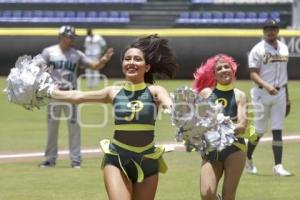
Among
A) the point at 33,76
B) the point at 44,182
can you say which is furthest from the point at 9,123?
the point at 33,76

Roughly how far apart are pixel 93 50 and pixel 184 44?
3.81 metres

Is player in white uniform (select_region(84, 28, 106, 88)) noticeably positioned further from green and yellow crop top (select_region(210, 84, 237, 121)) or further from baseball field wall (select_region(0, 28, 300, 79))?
green and yellow crop top (select_region(210, 84, 237, 121))

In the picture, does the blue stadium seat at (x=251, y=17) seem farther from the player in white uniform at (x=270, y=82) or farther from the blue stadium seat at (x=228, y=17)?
the player in white uniform at (x=270, y=82)

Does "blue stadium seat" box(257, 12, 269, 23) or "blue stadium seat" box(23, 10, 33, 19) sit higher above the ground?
"blue stadium seat" box(23, 10, 33, 19)

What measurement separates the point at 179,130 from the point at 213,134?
0.94ft

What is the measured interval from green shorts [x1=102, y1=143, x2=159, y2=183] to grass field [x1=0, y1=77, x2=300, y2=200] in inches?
132

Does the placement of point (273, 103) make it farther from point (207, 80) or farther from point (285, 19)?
point (285, 19)

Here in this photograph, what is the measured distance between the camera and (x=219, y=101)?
869cm

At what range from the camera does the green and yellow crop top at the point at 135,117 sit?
7.16 m

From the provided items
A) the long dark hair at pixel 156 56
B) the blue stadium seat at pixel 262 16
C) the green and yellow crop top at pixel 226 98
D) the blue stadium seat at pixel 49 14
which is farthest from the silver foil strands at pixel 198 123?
the blue stadium seat at pixel 49 14

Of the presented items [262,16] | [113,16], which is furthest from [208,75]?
[113,16]

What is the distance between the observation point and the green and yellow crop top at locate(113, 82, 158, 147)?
716 cm

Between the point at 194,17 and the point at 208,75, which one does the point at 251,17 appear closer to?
the point at 194,17

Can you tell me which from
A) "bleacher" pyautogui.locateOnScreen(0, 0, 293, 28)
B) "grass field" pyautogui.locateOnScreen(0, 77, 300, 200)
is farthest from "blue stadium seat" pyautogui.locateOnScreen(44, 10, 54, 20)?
"grass field" pyautogui.locateOnScreen(0, 77, 300, 200)
